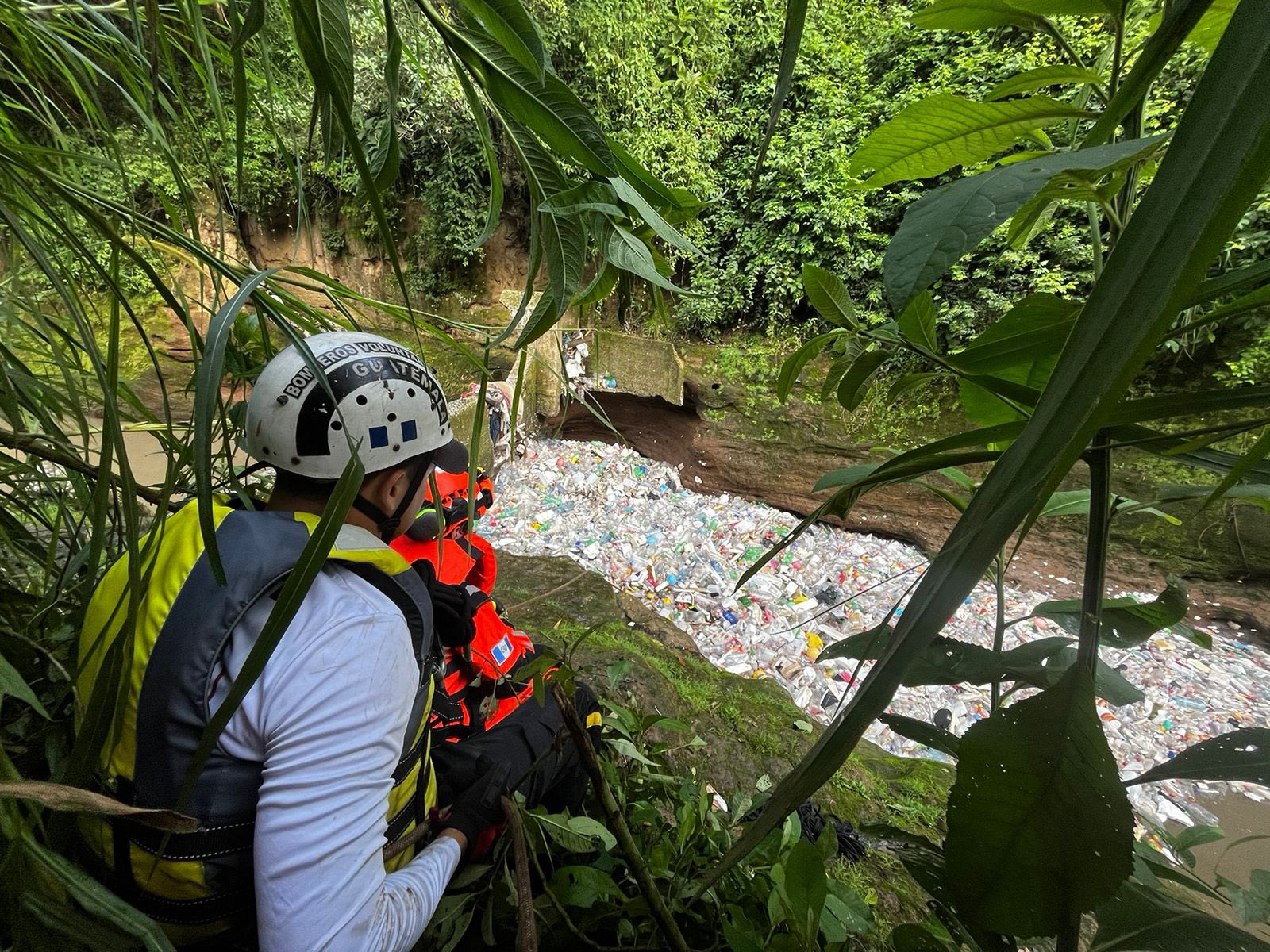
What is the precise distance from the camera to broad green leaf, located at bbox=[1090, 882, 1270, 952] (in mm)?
255

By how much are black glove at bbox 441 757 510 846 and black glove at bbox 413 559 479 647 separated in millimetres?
280

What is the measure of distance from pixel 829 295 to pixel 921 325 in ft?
0.25

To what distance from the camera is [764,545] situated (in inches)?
142

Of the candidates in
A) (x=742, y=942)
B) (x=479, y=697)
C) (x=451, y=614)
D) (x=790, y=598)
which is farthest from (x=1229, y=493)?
(x=790, y=598)

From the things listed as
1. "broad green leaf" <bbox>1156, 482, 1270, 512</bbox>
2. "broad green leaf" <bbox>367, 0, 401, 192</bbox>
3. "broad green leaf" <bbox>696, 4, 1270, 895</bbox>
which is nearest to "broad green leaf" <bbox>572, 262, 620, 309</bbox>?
"broad green leaf" <bbox>367, 0, 401, 192</bbox>

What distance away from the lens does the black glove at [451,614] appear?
103 centimetres

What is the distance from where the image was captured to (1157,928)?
27cm

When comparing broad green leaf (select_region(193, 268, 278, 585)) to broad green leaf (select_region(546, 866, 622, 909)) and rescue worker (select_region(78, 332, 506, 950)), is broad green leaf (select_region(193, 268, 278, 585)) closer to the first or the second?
rescue worker (select_region(78, 332, 506, 950))

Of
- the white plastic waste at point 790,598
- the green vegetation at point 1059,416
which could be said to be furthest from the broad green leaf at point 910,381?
the white plastic waste at point 790,598

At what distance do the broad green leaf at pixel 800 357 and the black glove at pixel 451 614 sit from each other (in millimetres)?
767

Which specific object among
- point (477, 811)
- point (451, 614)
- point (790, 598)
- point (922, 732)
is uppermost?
point (922, 732)

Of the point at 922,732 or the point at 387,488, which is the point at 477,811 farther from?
the point at 922,732

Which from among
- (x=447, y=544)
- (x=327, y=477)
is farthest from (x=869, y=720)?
(x=447, y=544)

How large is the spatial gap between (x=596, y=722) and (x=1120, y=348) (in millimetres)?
1076
